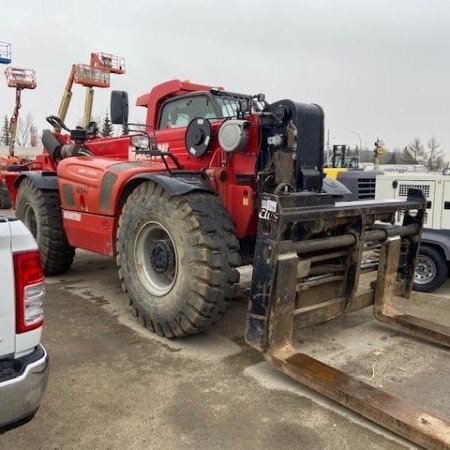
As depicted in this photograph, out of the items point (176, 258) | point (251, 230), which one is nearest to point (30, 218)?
point (176, 258)

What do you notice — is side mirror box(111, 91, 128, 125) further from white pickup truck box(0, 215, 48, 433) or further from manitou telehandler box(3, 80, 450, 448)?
white pickup truck box(0, 215, 48, 433)

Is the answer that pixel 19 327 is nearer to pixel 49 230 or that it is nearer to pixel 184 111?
pixel 184 111

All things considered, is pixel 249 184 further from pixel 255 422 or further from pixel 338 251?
pixel 255 422

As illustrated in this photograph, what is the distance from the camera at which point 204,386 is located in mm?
3584

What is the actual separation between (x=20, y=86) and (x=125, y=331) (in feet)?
86.2

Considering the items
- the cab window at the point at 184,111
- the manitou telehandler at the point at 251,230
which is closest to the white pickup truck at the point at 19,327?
the manitou telehandler at the point at 251,230

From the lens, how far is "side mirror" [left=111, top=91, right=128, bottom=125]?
592 cm

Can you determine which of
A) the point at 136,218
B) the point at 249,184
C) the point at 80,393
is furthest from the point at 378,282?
the point at 80,393

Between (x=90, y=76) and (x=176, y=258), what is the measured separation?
53.7ft

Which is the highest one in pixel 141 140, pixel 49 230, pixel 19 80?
pixel 19 80

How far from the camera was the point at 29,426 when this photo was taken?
9.93 ft

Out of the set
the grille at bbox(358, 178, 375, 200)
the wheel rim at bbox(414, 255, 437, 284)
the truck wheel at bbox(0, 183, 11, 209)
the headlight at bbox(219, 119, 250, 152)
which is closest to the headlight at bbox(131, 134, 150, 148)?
the headlight at bbox(219, 119, 250, 152)

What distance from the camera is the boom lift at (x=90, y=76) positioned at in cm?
1777

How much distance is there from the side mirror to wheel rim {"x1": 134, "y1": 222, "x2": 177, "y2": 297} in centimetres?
190
